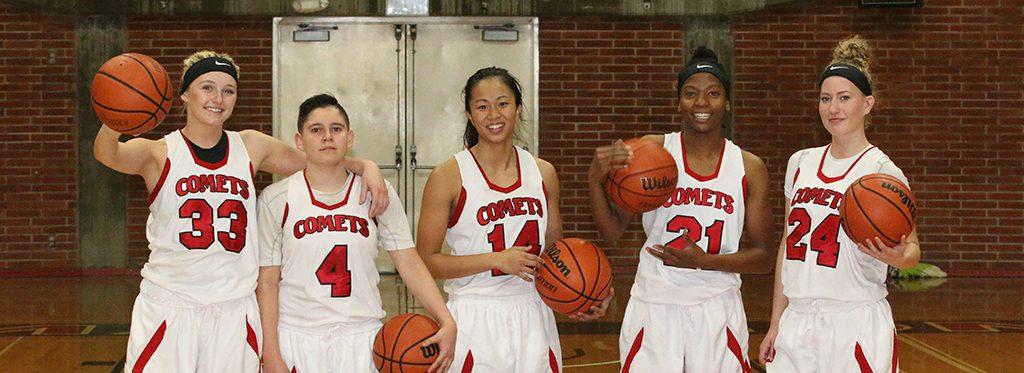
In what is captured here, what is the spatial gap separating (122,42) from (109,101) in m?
7.16

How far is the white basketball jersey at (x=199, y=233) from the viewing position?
3180 mm

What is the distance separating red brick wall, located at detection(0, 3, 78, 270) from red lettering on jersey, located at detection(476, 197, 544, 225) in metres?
7.41

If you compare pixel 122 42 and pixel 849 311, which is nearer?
pixel 849 311

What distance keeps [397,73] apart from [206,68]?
21.0 feet

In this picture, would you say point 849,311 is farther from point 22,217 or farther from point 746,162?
point 22,217

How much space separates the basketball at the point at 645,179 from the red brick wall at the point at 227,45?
6.72 m

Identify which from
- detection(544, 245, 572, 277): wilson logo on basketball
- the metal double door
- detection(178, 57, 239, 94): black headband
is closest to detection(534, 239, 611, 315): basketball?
detection(544, 245, 572, 277): wilson logo on basketball

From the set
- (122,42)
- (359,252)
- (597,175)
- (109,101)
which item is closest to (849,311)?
(597,175)

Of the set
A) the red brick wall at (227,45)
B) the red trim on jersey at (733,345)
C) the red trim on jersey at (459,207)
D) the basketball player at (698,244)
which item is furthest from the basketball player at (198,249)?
the red brick wall at (227,45)

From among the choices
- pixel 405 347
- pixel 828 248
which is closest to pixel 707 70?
pixel 828 248

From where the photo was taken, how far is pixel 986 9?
964 centimetres

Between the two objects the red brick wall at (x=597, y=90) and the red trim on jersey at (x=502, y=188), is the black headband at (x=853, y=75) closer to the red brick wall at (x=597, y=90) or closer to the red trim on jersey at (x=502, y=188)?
the red trim on jersey at (x=502, y=188)

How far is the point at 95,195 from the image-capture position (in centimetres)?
971

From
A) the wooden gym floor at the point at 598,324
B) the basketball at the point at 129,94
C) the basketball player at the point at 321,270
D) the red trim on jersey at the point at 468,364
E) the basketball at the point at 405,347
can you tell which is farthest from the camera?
the wooden gym floor at the point at 598,324
